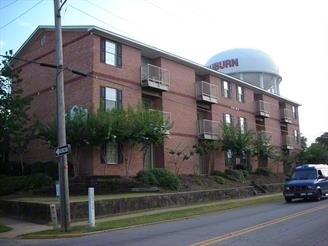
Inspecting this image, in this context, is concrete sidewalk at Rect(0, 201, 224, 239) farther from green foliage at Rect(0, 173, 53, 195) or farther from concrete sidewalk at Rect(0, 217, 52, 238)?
green foliage at Rect(0, 173, 53, 195)

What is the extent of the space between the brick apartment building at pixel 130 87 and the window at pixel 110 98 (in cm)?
6

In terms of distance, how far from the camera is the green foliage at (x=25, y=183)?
29453mm

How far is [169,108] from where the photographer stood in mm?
37781

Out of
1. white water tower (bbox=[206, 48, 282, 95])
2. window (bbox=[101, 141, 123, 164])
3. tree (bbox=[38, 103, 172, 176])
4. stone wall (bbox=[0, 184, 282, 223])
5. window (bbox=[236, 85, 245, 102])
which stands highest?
white water tower (bbox=[206, 48, 282, 95])

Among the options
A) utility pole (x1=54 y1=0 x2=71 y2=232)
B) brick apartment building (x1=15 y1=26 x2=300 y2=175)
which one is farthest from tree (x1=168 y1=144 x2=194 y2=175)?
utility pole (x1=54 y1=0 x2=71 y2=232)

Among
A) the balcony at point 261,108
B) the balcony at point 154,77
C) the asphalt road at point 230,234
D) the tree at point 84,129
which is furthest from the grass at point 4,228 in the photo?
the balcony at point 261,108

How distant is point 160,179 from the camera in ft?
102

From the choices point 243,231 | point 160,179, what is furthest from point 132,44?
point 243,231

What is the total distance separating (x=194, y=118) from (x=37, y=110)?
1197 centimetres

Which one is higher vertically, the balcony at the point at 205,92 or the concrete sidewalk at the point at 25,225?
the balcony at the point at 205,92

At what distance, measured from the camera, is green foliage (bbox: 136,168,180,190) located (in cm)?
3070

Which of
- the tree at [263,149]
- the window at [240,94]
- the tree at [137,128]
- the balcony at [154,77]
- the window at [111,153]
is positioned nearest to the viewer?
the tree at [137,128]

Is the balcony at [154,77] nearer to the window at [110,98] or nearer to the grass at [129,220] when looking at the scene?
the window at [110,98]

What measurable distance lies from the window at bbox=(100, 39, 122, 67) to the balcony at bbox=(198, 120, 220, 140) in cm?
1026
